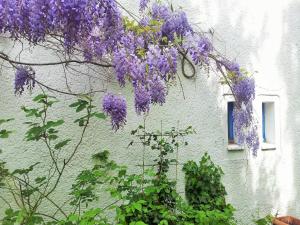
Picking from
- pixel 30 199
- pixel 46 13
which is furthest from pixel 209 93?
pixel 46 13

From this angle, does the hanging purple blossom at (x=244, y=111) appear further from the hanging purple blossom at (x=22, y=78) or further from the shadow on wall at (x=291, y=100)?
the hanging purple blossom at (x=22, y=78)

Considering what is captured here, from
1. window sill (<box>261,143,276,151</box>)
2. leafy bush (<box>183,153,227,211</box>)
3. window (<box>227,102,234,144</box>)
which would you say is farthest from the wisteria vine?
window sill (<box>261,143,276,151</box>)

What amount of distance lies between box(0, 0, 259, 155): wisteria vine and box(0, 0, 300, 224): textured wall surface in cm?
51

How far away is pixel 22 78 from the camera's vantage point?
4.88 meters

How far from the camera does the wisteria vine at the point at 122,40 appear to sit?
3773 millimetres

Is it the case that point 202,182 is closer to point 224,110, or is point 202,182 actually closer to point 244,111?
point 244,111

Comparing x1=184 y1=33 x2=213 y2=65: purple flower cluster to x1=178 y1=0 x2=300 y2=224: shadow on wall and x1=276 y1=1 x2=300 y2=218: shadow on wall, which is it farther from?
x1=276 y1=1 x2=300 y2=218: shadow on wall

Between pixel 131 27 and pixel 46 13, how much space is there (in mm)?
1301

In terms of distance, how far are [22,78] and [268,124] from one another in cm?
432

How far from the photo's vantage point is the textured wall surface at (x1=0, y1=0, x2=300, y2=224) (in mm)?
5461

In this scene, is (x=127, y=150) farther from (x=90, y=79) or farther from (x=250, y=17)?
(x=250, y=17)

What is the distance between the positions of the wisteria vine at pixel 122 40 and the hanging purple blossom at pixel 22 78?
0.03 feet

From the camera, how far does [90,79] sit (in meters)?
5.77

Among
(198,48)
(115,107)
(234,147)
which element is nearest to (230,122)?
(234,147)
